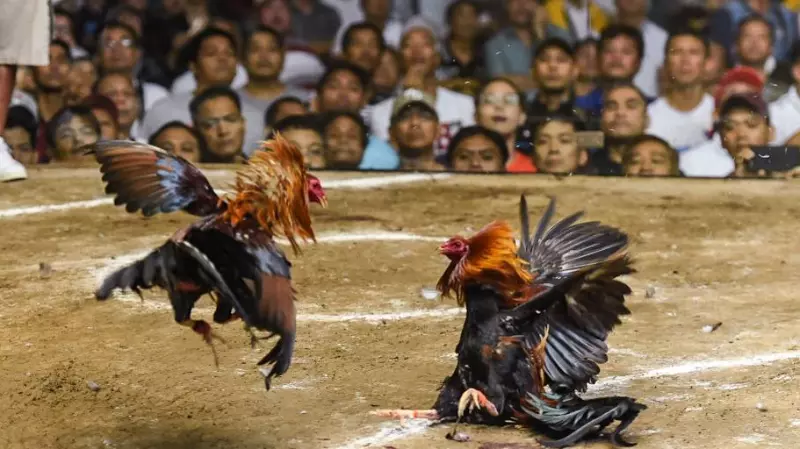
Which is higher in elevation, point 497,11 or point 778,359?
point 497,11

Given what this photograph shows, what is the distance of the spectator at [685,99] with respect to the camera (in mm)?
7223

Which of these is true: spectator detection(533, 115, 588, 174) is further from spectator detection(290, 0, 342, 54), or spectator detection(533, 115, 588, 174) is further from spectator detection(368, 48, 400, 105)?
spectator detection(290, 0, 342, 54)

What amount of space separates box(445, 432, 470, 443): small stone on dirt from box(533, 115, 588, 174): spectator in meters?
4.54

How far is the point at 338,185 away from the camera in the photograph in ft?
22.6

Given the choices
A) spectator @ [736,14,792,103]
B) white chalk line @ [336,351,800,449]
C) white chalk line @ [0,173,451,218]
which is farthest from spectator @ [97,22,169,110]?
white chalk line @ [336,351,800,449]

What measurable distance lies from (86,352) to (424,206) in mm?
2810

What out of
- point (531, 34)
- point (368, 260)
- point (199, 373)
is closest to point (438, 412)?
point (199, 373)

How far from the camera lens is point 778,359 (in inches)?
146

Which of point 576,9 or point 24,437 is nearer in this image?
point 24,437

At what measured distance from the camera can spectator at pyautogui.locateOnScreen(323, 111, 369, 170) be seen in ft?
24.6

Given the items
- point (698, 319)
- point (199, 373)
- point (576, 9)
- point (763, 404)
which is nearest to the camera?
point (763, 404)

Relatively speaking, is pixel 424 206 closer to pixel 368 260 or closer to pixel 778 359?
pixel 368 260

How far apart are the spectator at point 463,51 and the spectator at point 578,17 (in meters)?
0.49

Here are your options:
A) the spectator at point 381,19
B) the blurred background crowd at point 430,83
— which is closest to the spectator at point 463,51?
the blurred background crowd at point 430,83
